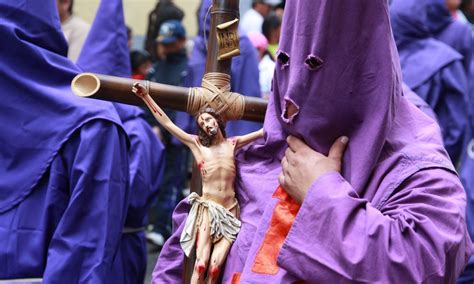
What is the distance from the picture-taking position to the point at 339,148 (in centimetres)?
218

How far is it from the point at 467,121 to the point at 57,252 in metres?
3.31

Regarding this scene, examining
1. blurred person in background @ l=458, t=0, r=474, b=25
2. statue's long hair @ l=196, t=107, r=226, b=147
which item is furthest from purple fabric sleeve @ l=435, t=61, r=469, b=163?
blurred person in background @ l=458, t=0, r=474, b=25

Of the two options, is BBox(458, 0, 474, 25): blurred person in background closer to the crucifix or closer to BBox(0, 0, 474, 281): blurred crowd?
BBox(0, 0, 474, 281): blurred crowd

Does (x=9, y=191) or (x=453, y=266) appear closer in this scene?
(x=453, y=266)

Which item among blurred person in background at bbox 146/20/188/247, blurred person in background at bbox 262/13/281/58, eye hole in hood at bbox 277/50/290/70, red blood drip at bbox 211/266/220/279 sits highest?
eye hole in hood at bbox 277/50/290/70

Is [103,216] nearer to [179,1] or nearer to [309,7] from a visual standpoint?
[309,7]

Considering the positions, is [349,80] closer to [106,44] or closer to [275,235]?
[275,235]

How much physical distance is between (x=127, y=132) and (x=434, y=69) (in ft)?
7.09

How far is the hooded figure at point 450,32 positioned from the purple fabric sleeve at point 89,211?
3.36m

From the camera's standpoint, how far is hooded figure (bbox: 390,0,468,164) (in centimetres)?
549

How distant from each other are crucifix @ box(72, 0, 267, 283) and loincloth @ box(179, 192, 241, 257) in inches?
2.0

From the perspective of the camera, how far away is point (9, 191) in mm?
3344

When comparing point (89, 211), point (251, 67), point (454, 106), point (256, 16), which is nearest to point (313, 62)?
point (89, 211)

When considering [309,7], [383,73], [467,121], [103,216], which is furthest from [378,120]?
[467,121]
